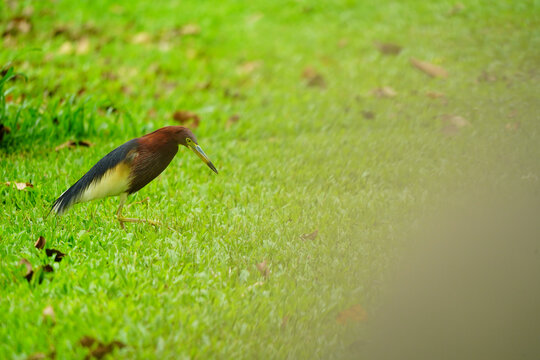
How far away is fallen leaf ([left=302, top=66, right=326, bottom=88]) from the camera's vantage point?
247 inches

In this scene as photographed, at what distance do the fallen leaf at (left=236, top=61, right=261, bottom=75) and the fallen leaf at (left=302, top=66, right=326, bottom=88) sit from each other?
1.81 ft

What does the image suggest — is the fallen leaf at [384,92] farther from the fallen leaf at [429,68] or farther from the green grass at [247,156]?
the fallen leaf at [429,68]

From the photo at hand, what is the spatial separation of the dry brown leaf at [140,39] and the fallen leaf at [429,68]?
313cm

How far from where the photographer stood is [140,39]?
Result: 725 centimetres

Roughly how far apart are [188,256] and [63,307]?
705mm

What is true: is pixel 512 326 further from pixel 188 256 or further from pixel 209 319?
pixel 188 256

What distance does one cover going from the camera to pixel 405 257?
3342 mm

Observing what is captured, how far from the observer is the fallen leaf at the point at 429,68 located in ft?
19.5

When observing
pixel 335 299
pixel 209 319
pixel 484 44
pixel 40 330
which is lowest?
pixel 484 44

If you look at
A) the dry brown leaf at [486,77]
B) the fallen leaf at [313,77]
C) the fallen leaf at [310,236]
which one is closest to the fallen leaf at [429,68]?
the dry brown leaf at [486,77]

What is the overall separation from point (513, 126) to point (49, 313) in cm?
372

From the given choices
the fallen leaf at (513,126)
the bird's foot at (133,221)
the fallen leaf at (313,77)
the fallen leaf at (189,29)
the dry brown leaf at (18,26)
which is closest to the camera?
the bird's foot at (133,221)

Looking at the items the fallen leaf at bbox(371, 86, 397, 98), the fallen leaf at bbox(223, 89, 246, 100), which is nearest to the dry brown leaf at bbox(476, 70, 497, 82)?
the fallen leaf at bbox(371, 86, 397, 98)

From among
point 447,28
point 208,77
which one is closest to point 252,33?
point 208,77
